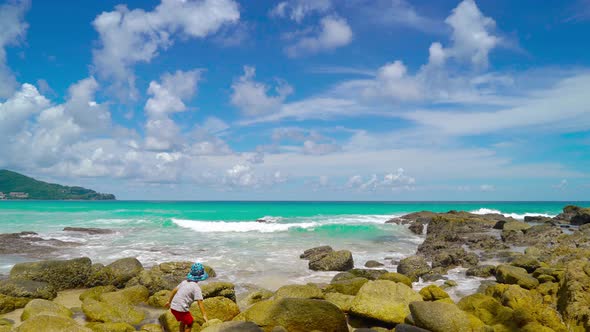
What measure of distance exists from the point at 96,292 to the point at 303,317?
7.69m

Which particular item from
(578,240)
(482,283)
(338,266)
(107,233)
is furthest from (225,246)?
(578,240)

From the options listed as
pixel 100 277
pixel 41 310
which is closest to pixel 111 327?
pixel 41 310

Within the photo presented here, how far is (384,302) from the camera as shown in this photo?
8.75m

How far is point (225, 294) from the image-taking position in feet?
34.9

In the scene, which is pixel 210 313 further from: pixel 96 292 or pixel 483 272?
pixel 483 272

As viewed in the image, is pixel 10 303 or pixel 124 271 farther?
pixel 124 271

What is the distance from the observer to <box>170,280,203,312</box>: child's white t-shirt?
7.50 meters

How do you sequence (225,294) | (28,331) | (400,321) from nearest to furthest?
(28,331) < (400,321) < (225,294)

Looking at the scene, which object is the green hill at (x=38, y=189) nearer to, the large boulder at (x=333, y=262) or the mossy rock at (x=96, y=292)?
the mossy rock at (x=96, y=292)

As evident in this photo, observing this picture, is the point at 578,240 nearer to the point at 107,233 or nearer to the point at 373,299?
the point at 373,299

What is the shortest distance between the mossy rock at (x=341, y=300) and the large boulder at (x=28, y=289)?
8.79 metres

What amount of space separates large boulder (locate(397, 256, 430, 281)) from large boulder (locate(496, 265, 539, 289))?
9.35ft

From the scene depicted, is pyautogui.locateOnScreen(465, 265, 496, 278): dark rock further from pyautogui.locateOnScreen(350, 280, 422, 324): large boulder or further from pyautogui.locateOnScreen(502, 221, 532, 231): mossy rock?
pyautogui.locateOnScreen(502, 221, 532, 231): mossy rock

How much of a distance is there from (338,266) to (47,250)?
56.5ft
